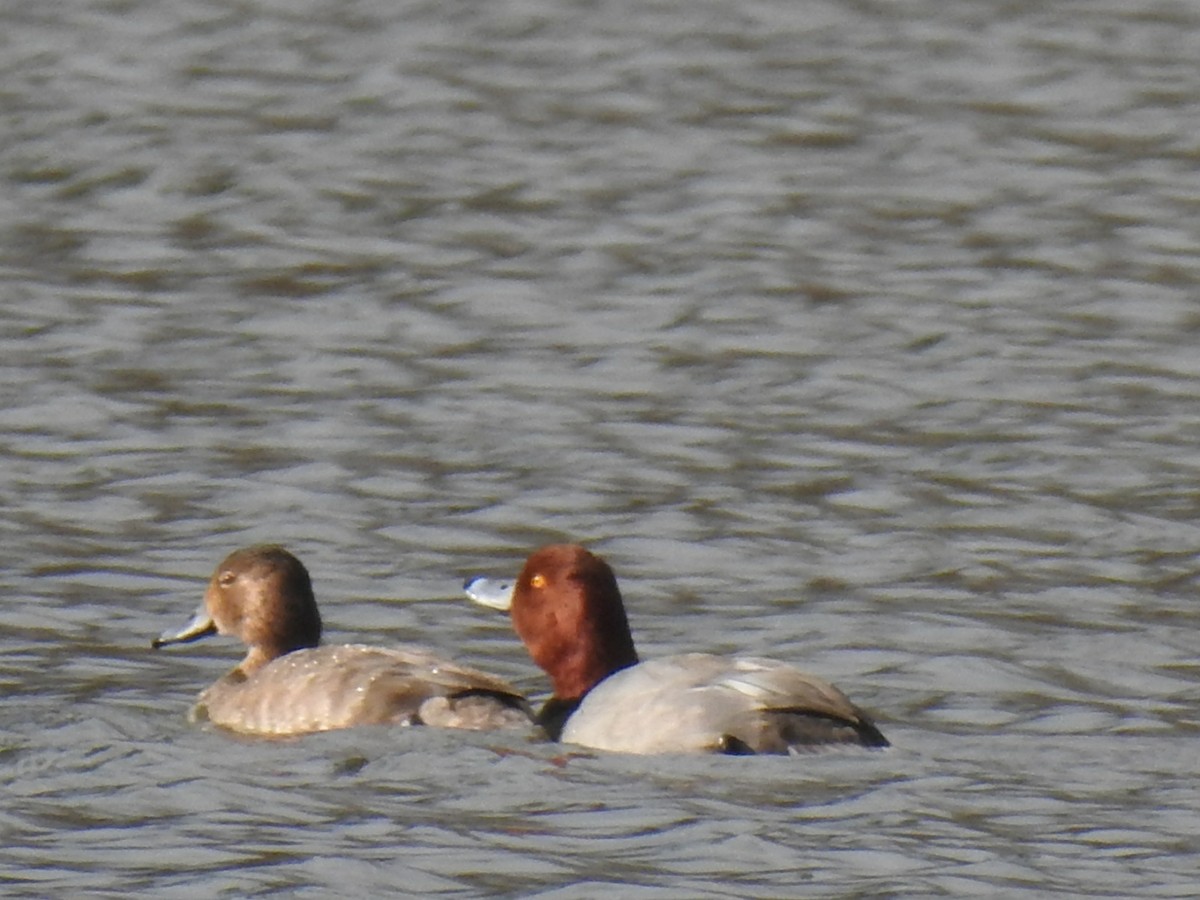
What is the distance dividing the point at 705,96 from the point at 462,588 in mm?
6523

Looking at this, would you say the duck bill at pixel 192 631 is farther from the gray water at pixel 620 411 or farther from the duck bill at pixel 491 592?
the duck bill at pixel 491 592

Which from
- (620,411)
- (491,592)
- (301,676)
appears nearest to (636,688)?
(491,592)

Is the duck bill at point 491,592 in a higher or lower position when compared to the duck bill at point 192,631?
higher

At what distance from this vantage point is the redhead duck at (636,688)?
27.1ft

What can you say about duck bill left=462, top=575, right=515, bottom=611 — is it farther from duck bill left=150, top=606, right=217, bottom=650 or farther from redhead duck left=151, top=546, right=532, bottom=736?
→ duck bill left=150, top=606, right=217, bottom=650

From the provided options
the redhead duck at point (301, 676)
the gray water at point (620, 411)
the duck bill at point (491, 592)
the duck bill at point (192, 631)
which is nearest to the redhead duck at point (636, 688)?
the duck bill at point (491, 592)

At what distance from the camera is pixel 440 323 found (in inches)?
513

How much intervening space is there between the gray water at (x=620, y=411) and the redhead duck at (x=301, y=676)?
0.15 meters

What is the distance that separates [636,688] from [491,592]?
93cm

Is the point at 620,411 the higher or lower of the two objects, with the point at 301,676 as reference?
lower

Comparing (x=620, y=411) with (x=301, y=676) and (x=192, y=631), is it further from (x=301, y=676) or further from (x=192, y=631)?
(x=301, y=676)

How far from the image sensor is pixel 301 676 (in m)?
9.08

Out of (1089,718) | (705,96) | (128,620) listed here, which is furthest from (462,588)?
(705,96)

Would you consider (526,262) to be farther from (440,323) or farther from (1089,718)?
(1089,718)
